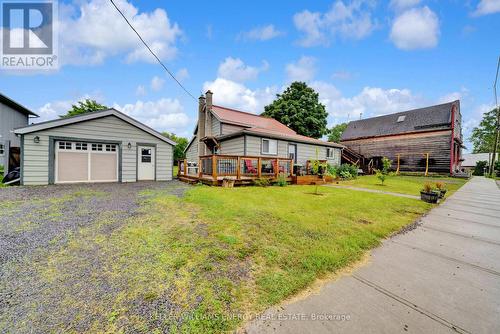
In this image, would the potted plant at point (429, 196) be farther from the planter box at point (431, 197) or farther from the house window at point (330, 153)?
the house window at point (330, 153)

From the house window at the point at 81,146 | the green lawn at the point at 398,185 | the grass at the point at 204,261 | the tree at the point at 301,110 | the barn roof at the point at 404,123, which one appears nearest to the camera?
the grass at the point at 204,261

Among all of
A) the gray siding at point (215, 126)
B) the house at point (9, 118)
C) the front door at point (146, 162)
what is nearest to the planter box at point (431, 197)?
the gray siding at point (215, 126)

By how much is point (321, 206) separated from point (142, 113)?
117 ft

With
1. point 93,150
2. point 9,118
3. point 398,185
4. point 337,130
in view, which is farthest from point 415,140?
point 9,118

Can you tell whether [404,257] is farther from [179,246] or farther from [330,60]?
[330,60]

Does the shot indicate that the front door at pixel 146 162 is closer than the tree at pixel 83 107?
Yes

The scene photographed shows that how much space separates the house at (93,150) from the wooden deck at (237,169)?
252cm

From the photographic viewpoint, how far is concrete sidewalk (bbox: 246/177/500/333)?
1750mm

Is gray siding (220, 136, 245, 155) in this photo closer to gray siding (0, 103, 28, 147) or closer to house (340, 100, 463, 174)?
house (340, 100, 463, 174)

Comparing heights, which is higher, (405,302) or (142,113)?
(142,113)

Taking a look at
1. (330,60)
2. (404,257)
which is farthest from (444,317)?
(330,60)

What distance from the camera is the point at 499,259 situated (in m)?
3.13

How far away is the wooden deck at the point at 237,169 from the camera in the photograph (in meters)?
9.78

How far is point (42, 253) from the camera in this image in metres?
2.78
